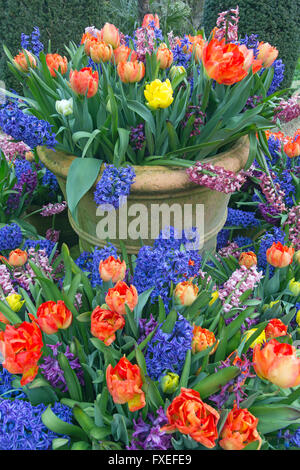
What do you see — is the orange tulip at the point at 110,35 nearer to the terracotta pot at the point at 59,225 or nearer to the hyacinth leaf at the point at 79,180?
the hyacinth leaf at the point at 79,180

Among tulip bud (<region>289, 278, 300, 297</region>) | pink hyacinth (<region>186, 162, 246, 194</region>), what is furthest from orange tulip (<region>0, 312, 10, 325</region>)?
tulip bud (<region>289, 278, 300, 297</region>)

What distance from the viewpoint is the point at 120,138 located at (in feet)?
4.98

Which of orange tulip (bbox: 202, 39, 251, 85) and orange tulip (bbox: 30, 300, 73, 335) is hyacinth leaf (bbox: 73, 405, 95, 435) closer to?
orange tulip (bbox: 30, 300, 73, 335)

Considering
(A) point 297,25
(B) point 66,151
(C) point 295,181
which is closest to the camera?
(B) point 66,151

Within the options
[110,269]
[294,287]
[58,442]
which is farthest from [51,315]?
[294,287]

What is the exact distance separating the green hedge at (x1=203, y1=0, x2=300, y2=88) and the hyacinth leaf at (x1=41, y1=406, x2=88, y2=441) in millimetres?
3891

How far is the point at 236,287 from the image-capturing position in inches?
53.3

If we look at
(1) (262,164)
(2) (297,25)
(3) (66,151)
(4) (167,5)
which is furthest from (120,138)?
(4) (167,5)

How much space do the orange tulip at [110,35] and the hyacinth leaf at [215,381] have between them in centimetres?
139

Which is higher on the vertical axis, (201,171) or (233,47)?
(233,47)

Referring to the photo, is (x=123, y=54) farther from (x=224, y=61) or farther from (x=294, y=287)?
(x=294, y=287)

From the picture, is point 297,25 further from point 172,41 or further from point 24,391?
point 24,391

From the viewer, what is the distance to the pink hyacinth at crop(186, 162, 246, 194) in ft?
4.65

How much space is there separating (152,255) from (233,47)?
790mm
